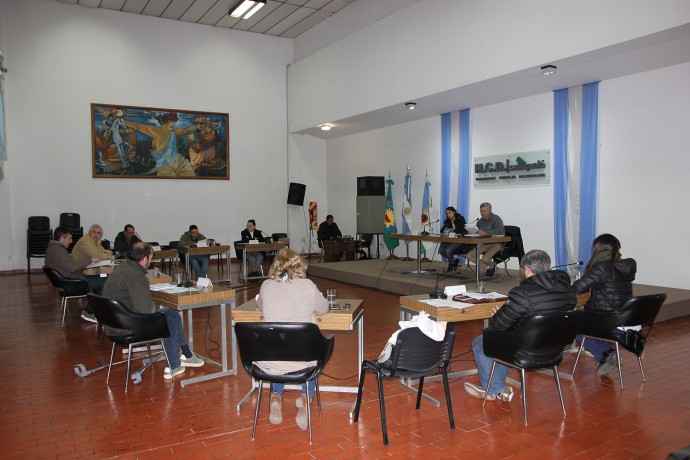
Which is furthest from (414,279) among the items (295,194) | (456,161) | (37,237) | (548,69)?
(37,237)

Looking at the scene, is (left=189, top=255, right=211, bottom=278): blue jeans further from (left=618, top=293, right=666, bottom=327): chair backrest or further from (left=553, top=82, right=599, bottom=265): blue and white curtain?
(left=618, top=293, right=666, bottom=327): chair backrest

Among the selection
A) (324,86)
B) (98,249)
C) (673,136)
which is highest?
(324,86)

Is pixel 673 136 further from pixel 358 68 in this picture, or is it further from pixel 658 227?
pixel 358 68

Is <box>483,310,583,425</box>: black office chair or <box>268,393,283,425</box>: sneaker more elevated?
<box>483,310,583,425</box>: black office chair

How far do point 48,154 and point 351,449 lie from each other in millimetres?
11205

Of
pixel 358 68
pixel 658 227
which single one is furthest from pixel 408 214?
pixel 658 227

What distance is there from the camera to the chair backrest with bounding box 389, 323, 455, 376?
128 inches

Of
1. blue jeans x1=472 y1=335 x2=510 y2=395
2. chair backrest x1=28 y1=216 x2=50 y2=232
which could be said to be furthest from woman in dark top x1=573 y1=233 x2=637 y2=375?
chair backrest x1=28 y1=216 x2=50 y2=232

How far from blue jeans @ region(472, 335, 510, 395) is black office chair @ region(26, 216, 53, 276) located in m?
10.3

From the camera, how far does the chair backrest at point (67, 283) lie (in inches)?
254

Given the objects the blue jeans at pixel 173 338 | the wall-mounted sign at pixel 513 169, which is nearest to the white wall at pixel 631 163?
the wall-mounted sign at pixel 513 169

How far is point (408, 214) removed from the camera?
1246 cm

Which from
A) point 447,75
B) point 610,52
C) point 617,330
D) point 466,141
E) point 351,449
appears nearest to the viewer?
point 351,449

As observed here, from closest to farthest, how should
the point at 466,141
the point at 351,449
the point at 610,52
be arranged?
the point at 351,449
the point at 610,52
the point at 466,141
